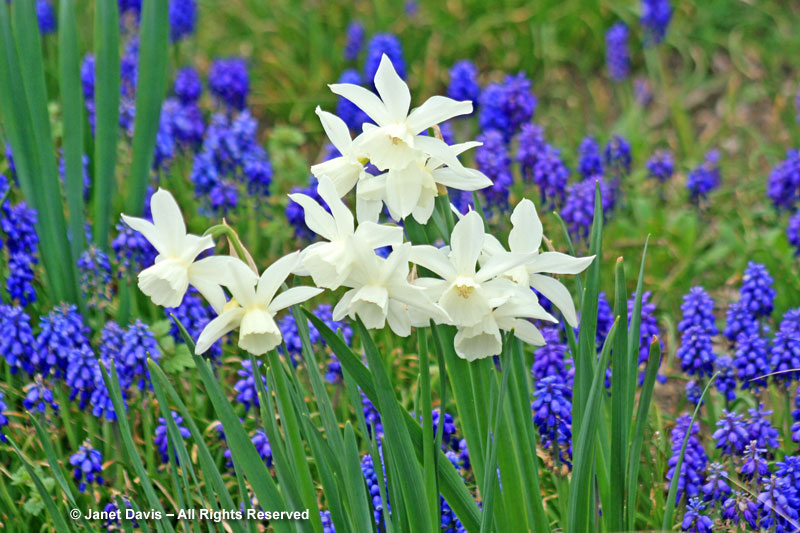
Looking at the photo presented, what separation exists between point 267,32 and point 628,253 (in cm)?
317

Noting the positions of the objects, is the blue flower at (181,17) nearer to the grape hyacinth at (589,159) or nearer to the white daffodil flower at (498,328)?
the grape hyacinth at (589,159)

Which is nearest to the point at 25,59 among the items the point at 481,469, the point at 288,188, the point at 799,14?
the point at 288,188

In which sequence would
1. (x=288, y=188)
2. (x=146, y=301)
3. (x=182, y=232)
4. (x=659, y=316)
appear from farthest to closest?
(x=288, y=188) < (x=659, y=316) < (x=146, y=301) < (x=182, y=232)

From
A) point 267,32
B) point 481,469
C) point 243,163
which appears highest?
point 267,32

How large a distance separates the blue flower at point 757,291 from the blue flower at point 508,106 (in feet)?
4.49

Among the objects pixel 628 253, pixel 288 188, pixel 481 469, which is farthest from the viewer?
pixel 288 188

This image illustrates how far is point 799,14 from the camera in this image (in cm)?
598

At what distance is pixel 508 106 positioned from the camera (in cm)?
393

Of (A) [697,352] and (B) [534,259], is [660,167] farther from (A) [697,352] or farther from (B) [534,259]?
(B) [534,259]

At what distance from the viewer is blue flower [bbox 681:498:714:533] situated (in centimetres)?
221

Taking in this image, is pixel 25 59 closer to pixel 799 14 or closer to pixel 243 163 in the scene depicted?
pixel 243 163

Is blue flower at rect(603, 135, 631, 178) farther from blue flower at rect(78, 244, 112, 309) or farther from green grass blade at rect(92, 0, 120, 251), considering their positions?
blue flower at rect(78, 244, 112, 309)

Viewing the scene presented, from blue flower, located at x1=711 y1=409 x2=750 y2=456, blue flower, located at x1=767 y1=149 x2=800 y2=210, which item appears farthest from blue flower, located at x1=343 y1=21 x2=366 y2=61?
blue flower, located at x1=711 y1=409 x2=750 y2=456

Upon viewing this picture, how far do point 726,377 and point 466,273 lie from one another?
1.42 metres
